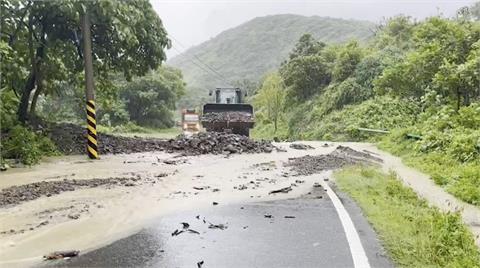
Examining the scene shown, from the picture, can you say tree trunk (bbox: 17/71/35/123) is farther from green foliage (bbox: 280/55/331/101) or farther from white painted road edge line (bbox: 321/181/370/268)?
green foliage (bbox: 280/55/331/101)

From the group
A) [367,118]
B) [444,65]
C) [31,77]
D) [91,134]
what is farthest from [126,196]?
[367,118]

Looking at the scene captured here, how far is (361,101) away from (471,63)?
17.9 metres

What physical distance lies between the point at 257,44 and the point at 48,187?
129968mm

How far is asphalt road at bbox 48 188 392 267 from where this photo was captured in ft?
16.9

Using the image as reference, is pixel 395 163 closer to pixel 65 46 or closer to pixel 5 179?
pixel 5 179

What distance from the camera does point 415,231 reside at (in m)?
6.14

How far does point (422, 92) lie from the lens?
27422mm

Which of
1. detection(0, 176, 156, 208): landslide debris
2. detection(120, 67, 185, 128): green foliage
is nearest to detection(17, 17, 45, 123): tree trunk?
detection(0, 176, 156, 208): landslide debris

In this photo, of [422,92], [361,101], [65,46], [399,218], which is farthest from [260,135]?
[399,218]

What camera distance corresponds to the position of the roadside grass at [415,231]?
16.9 feet

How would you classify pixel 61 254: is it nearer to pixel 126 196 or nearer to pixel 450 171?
pixel 126 196

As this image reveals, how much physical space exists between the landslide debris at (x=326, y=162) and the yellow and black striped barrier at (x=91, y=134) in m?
6.33

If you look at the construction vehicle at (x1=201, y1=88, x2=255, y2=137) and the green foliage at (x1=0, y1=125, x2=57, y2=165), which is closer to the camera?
the green foliage at (x1=0, y1=125, x2=57, y2=165)

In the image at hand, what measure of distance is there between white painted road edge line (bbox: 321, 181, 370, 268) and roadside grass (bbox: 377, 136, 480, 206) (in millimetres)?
2761
